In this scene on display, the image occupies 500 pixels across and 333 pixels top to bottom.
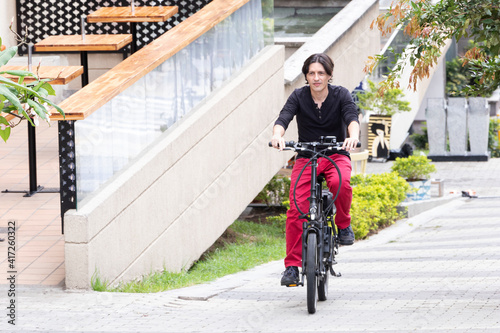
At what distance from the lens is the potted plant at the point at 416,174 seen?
1417 cm

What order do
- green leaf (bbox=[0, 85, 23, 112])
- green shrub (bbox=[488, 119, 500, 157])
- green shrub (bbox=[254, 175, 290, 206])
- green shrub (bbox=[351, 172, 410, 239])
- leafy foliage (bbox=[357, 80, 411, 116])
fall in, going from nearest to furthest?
green leaf (bbox=[0, 85, 23, 112]), green shrub (bbox=[351, 172, 410, 239]), green shrub (bbox=[254, 175, 290, 206]), leafy foliage (bbox=[357, 80, 411, 116]), green shrub (bbox=[488, 119, 500, 157])

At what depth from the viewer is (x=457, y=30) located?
6.37 metres

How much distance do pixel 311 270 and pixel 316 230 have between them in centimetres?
32

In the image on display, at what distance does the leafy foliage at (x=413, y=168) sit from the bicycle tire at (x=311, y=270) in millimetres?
8290

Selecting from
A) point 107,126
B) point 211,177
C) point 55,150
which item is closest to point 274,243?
point 211,177

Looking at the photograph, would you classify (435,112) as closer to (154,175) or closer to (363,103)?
(363,103)

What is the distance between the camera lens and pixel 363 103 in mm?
20703

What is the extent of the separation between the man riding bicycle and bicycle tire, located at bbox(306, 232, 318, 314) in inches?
11.2

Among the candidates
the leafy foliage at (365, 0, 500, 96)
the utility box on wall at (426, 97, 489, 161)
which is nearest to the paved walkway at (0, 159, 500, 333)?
the leafy foliage at (365, 0, 500, 96)

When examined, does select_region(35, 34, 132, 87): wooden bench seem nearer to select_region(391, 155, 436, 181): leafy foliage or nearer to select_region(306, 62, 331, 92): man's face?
select_region(306, 62, 331, 92): man's face

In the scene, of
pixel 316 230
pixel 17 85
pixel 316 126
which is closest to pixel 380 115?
pixel 316 126

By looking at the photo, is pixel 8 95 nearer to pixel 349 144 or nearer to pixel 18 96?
pixel 18 96

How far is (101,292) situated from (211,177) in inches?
103

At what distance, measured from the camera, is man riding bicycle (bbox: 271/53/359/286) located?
649cm
